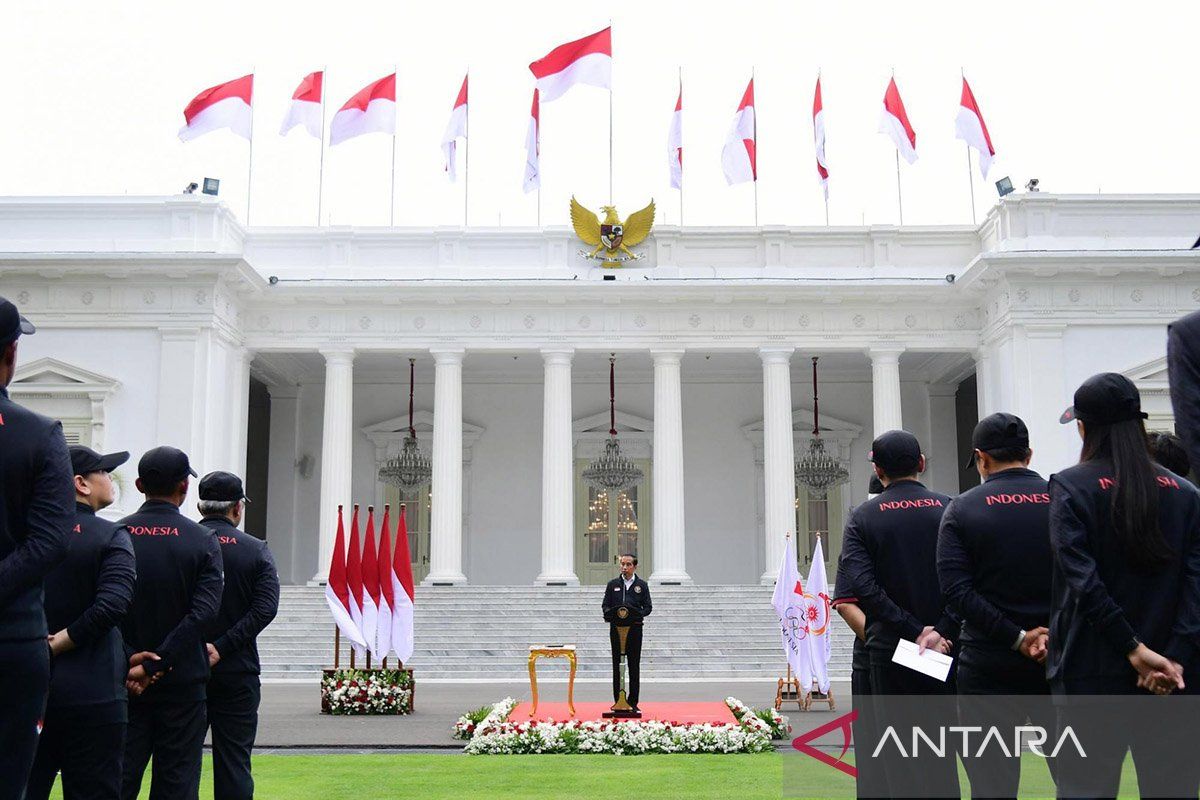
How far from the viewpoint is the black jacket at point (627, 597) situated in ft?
46.5

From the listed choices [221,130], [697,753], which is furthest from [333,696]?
[221,130]

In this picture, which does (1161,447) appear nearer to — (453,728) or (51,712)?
(51,712)

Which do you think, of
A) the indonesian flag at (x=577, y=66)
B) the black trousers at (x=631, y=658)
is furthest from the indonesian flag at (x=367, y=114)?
the black trousers at (x=631, y=658)

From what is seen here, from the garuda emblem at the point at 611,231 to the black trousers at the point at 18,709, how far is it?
931 inches

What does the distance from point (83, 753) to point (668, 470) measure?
72.7 feet

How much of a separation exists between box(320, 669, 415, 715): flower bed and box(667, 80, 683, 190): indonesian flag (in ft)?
52.0

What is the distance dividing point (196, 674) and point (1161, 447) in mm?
5037

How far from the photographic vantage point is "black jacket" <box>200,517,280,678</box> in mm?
6348

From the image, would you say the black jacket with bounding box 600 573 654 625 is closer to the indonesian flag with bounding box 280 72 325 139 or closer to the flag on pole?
the flag on pole

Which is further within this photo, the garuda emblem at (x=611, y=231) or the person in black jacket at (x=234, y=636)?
the garuda emblem at (x=611, y=231)

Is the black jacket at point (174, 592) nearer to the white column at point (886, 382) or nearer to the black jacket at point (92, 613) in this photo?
the black jacket at point (92, 613)

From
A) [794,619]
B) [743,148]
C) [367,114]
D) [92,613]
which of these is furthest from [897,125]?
[92,613]

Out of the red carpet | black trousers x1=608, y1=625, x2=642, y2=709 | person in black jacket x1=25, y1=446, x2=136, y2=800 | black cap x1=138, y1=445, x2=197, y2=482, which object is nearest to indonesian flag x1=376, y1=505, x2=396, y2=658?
the red carpet

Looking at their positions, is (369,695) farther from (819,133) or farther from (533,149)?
(819,133)
